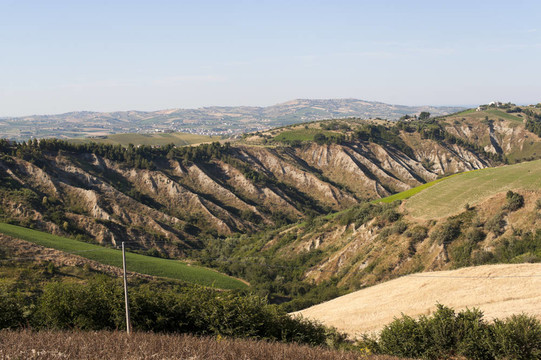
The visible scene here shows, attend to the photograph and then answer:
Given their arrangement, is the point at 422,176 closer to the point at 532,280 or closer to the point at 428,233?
the point at 428,233

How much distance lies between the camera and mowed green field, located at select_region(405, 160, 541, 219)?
52.3 metres

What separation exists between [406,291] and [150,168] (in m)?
90.8

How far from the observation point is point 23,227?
2571 inches

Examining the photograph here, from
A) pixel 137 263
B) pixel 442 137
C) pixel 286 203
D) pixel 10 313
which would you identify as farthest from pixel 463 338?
pixel 442 137

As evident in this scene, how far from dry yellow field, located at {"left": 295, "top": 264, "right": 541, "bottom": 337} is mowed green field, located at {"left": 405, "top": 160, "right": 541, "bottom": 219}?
62.0 ft

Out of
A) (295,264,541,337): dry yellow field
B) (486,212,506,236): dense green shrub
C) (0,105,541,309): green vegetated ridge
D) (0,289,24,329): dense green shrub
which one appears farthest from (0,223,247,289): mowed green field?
(486,212,506,236): dense green shrub

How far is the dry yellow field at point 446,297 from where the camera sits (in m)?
29.1

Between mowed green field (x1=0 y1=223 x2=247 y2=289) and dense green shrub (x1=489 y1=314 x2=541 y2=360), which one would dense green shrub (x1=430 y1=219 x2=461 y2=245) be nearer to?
dense green shrub (x1=489 y1=314 x2=541 y2=360)

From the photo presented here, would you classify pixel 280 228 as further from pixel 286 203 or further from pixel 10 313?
pixel 10 313

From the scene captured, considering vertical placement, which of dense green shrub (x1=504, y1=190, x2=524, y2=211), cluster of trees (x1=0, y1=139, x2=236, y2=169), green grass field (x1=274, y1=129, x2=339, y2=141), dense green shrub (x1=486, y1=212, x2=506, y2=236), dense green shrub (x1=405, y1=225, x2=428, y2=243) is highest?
green grass field (x1=274, y1=129, x2=339, y2=141)

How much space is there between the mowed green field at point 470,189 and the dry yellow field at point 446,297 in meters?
18.9

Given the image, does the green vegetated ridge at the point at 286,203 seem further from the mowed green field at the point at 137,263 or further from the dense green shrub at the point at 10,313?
the dense green shrub at the point at 10,313

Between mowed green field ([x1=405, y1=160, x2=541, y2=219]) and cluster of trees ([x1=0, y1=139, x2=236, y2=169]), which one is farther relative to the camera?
cluster of trees ([x1=0, y1=139, x2=236, y2=169])

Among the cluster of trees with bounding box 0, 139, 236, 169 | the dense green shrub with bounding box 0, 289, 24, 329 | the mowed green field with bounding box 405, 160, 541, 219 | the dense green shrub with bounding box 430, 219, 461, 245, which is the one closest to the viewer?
the dense green shrub with bounding box 0, 289, 24, 329
